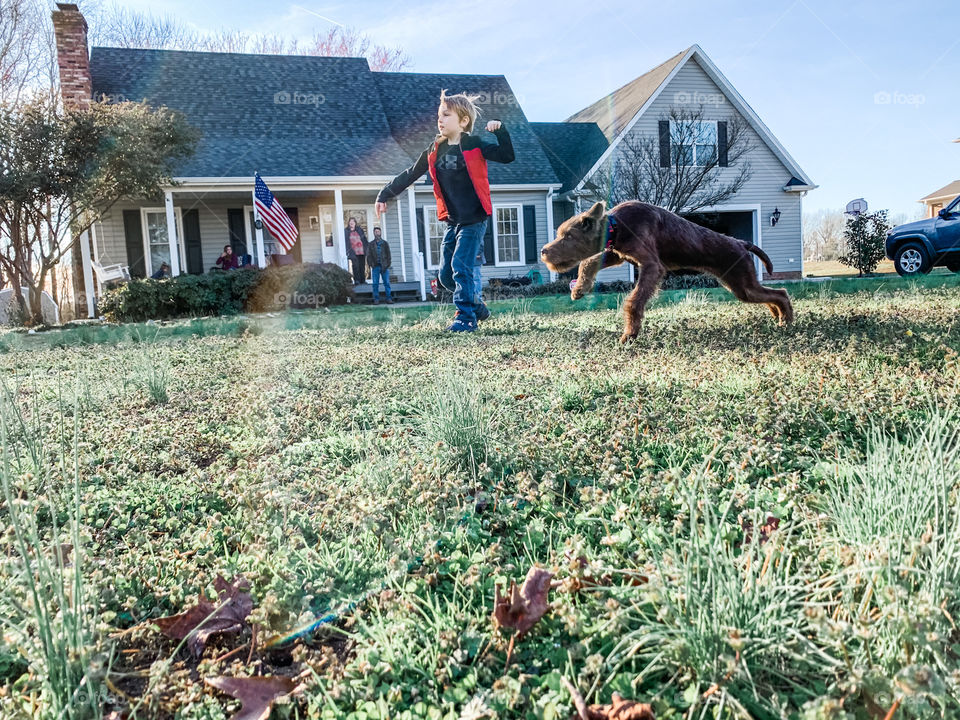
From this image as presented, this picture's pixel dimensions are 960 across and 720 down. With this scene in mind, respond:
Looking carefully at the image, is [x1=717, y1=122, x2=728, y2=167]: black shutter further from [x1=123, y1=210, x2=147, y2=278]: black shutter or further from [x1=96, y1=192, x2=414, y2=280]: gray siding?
[x1=123, y1=210, x2=147, y2=278]: black shutter

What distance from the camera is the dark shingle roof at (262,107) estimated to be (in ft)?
58.7

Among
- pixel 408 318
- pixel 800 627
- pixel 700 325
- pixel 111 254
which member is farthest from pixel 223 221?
pixel 800 627

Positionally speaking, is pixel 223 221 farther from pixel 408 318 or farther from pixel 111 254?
pixel 408 318

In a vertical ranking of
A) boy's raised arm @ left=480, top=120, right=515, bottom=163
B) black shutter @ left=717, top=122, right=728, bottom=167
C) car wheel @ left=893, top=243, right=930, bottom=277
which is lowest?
car wheel @ left=893, top=243, right=930, bottom=277

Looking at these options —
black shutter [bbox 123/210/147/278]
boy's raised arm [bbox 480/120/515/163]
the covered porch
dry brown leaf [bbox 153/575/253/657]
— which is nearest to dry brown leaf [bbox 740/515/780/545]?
dry brown leaf [bbox 153/575/253/657]

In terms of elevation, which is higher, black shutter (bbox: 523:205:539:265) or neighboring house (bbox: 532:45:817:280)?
neighboring house (bbox: 532:45:817:280)

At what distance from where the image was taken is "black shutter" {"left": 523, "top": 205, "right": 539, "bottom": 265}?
2039cm

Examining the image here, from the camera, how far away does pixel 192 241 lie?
18.9m

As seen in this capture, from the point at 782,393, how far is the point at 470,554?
1.85 metres

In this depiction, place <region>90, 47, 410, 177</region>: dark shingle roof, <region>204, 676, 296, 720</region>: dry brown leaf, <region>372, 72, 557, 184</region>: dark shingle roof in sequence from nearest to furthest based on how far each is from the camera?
1. <region>204, 676, 296, 720</region>: dry brown leaf
2. <region>90, 47, 410, 177</region>: dark shingle roof
3. <region>372, 72, 557, 184</region>: dark shingle roof

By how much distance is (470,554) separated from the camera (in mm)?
1921

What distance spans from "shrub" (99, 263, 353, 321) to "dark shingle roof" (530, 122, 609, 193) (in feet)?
28.6

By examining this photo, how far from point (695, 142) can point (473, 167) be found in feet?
51.8

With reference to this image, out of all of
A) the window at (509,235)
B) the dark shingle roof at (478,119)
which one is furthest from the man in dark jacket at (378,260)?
the window at (509,235)
